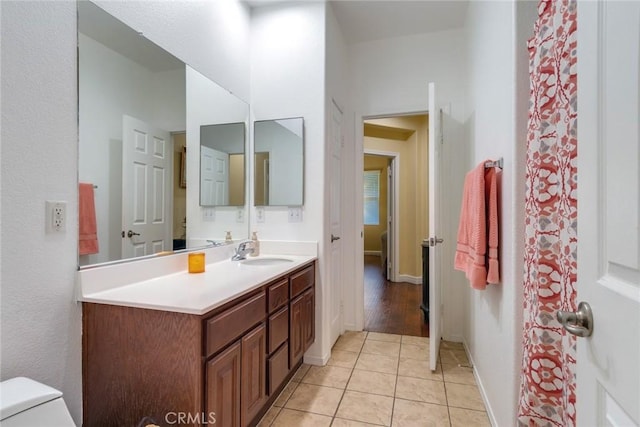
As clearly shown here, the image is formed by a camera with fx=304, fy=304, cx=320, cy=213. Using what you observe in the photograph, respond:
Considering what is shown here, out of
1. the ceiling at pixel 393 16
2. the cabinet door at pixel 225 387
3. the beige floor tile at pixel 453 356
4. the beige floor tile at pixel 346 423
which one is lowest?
the beige floor tile at pixel 453 356

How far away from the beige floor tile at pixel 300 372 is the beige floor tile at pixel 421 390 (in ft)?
2.17

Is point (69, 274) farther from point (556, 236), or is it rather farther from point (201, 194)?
point (556, 236)

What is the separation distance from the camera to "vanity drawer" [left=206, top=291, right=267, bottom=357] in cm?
116

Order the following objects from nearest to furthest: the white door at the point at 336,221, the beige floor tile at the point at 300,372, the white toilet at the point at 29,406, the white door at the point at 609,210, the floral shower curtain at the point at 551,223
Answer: the white door at the point at 609,210, the white toilet at the point at 29,406, the floral shower curtain at the point at 551,223, the beige floor tile at the point at 300,372, the white door at the point at 336,221

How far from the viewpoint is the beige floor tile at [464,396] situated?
6.09 feet

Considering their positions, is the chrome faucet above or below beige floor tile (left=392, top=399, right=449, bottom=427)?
above

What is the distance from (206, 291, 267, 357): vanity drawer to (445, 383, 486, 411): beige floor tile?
134cm

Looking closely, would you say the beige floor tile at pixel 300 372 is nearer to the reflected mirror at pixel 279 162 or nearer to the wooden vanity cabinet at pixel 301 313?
the wooden vanity cabinet at pixel 301 313

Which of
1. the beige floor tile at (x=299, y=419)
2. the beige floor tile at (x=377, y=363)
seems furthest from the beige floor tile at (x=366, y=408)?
the beige floor tile at (x=377, y=363)

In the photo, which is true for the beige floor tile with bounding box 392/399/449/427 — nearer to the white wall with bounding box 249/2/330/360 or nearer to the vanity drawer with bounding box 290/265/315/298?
the white wall with bounding box 249/2/330/360

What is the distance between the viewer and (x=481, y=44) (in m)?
2.01

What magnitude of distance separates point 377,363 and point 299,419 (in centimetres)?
85

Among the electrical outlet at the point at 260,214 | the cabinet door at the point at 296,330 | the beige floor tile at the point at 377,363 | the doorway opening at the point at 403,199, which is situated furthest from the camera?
the doorway opening at the point at 403,199

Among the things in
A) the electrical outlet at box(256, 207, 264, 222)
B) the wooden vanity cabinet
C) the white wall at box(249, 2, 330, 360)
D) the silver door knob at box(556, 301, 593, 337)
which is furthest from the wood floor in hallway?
the silver door knob at box(556, 301, 593, 337)
